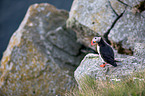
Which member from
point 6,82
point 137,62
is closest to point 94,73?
point 137,62

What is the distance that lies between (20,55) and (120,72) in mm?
4454

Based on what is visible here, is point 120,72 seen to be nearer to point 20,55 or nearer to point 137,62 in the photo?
point 137,62

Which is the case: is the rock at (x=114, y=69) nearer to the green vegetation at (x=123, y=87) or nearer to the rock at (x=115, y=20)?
the green vegetation at (x=123, y=87)

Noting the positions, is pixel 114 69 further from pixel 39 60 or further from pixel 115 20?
pixel 39 60

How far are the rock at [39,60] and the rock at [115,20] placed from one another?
1529 mm

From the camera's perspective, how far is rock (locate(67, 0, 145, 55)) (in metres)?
5.13

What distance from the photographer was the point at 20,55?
637 centimetres

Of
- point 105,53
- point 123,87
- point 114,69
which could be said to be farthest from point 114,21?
point 123,87

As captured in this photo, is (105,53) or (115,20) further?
(115,20)

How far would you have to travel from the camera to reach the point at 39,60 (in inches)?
248

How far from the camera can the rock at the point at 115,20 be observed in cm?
513

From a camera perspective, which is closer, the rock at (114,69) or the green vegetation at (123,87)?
the green vegetation at (123,87)

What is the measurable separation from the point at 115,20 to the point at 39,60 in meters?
3.45

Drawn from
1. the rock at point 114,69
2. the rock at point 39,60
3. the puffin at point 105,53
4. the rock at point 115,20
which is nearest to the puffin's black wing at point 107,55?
the puffin at point 105,53
